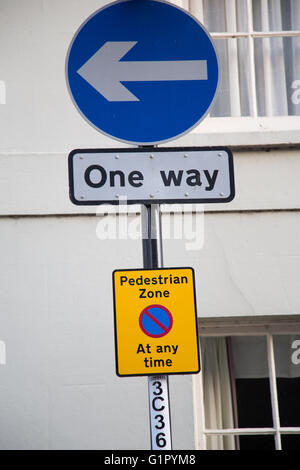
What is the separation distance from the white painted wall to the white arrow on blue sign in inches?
75.3

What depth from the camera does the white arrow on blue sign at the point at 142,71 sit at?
3.63m

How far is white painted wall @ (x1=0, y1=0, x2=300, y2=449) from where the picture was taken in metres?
5.24

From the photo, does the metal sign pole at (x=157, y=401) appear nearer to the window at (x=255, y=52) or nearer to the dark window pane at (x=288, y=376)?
the dark window pane at (x=288, y=376)

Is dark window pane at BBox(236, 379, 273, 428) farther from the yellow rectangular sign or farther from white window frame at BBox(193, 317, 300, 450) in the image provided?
the yellow rectangular sign

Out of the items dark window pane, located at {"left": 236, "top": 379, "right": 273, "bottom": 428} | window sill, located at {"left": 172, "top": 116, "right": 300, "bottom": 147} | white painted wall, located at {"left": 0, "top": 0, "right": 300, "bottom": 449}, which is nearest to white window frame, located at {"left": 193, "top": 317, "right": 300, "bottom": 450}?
dark window pane, located at {"left": 236, "top": 379, "right": 273, "bottom": 428}

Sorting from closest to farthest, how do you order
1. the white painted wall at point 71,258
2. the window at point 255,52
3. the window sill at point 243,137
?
the white painted wall at point 71,258 < the window sill at point 243,137 < the window at point 255,52

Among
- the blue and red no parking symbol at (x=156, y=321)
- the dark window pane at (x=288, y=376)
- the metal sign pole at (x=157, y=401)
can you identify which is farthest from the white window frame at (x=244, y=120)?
the blue and red no parking symbol at (x=156, y=321)

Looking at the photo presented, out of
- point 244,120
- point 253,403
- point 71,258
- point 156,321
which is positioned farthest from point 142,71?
point 253,403

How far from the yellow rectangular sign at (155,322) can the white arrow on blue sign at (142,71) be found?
1.94ft

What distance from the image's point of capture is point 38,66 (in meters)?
5.73

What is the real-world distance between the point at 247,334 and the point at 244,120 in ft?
4.80

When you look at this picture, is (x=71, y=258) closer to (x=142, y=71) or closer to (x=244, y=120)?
(x=244, y=120)

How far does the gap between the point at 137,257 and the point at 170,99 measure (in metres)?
2.02
